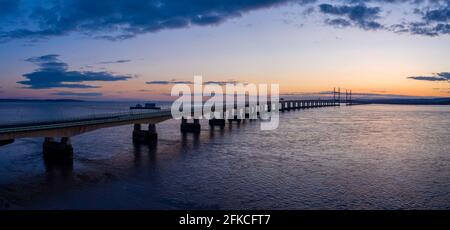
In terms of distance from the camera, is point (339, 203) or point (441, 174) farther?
point (441, 174)

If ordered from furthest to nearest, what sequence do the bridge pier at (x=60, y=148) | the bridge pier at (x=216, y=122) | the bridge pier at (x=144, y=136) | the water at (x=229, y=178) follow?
1. the bridge pier at (x=216, y=122)
2. the bridge pier at (x=144, y=136)
3. the bridge pier at (x=60, y=148)
4. the water at (x=229, y=178)

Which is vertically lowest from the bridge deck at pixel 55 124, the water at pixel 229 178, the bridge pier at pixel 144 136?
the water at pixel 229 178

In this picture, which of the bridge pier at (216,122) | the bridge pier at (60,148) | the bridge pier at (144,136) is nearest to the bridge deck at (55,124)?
the bridge pier at (60,148)

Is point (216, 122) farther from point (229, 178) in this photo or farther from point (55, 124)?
point (229, 178)

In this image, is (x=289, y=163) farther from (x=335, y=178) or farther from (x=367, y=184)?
(x=367, y=184)

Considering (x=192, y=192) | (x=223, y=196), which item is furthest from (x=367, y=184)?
(x=192, y=192)

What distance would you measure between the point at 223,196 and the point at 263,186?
4698mm

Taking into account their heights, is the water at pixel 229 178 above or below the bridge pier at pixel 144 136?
below

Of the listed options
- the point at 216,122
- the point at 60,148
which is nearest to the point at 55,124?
the point at 60,148

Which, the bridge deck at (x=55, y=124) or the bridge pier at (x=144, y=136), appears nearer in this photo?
the bridge deck at (x=55, y=124)

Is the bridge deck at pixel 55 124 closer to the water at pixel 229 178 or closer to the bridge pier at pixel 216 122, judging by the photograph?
the water at pixel 229 178

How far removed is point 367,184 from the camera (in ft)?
101

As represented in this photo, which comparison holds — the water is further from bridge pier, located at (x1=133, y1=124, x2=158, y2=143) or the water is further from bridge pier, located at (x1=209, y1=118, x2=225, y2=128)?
bridge pier, located at (x1=209, y1=118, x2=225, y2=128)
